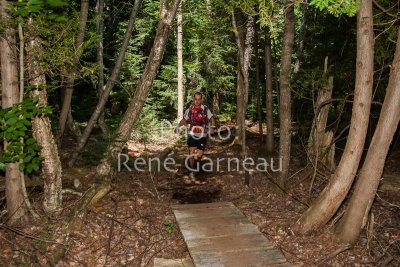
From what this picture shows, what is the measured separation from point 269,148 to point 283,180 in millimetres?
5082

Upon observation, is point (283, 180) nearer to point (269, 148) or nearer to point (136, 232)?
point (136, 232)

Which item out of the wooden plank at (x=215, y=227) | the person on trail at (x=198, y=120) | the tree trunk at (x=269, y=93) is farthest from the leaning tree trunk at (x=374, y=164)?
the tree trunk at (x=269, y=93)

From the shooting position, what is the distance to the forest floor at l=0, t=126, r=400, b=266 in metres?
5.48

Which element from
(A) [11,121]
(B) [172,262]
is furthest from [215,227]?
(A) [11,121]

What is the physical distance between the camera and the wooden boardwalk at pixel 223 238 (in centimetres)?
535

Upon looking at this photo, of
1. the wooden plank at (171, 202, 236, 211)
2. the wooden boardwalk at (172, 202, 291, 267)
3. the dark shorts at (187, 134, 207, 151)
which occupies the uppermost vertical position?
the dark shorts at (187, 134, 207, 151)

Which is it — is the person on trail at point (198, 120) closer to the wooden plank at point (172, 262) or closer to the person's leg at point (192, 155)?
the person's leg at point (192, 155)

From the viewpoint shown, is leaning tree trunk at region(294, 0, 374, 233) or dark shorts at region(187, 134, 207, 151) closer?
leaning tree trunk at region(294, 0, 374, 233)

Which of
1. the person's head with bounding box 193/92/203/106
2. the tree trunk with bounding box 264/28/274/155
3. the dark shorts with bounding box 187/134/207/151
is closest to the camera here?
the person's head with bounding box 193/92/203/106

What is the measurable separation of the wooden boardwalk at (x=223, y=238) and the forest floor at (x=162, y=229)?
23 cm

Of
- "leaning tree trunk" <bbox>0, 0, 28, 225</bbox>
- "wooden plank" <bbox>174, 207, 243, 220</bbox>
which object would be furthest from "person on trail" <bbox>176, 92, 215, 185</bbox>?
"leaning tree trunk" <bbox>0, 0, 28, 225</bbox>

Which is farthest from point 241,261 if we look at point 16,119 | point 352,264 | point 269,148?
point 269,148

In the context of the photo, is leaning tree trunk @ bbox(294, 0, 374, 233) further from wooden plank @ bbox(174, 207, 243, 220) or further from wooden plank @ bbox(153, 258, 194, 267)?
wooden plank @ bbox(153, 258, 194, 267)

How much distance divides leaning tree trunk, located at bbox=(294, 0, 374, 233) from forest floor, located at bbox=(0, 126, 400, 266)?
0.33 meters
